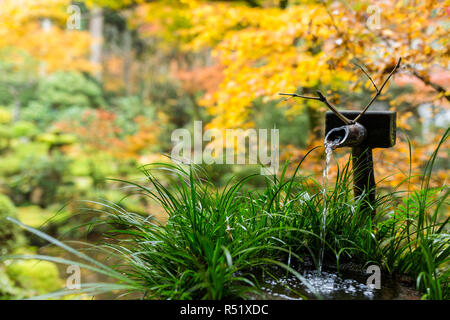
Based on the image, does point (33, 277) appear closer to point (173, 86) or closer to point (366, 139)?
point (366, 139)

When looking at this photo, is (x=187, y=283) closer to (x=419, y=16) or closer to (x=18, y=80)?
(x=419, y=16)

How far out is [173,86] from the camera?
15297 mm

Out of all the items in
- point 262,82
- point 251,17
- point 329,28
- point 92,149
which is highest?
point 251,17

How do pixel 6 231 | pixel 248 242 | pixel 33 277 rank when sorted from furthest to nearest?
pixel 6 231
pixel 33 277
pixel 248 242

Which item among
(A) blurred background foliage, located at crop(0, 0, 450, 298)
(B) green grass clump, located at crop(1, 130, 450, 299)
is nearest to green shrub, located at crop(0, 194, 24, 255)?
(A) blurred background foliage, located at crop(0, 0, 450, 298)

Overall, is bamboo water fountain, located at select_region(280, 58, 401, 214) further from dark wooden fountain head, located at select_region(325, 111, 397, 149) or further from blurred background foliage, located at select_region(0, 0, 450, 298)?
blurred background foliage, located at select_region(0, 0, 450, 298)

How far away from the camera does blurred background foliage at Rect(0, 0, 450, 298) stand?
3.37 meters

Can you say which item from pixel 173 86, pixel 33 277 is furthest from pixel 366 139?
pixel 173 86

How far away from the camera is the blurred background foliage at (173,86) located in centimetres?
337

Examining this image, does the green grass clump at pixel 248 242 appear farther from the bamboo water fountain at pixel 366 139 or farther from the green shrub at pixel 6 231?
the green shrub at pixel 6 231

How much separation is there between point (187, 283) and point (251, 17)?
430 centimetres

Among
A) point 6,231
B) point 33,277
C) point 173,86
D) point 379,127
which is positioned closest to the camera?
point 379,127
